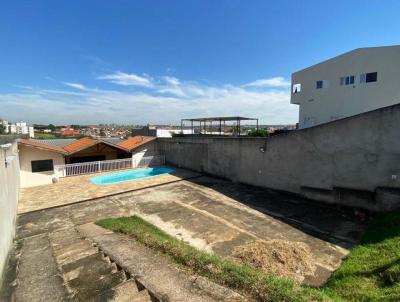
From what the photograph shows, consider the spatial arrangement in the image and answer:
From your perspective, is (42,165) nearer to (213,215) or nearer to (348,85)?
(213,215)

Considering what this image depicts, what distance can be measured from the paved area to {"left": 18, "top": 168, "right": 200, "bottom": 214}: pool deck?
1.78ft

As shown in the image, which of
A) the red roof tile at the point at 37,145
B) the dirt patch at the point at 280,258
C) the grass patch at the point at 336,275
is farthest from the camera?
the red roof tile at the point at 37,145

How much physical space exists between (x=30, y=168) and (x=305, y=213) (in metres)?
14.5

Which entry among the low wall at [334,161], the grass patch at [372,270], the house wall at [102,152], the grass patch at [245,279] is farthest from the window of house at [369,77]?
the house wall at [102,152]

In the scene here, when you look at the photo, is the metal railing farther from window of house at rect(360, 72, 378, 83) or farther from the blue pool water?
window of house at rect(360, 72, 378, 83)

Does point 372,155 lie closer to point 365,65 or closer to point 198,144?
point 198,144

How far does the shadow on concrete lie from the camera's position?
22.3 feet

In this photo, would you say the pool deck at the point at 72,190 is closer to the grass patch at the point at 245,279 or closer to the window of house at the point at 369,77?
the grass patch at the point at 245,279

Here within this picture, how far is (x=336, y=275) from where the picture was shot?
4488 millimetres

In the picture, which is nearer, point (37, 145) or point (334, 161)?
point (334, 161)

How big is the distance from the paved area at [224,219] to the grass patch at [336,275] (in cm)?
54

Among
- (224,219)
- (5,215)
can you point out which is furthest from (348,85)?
(5,215)

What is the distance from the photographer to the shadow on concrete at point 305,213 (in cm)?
679

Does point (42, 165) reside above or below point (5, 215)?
below
